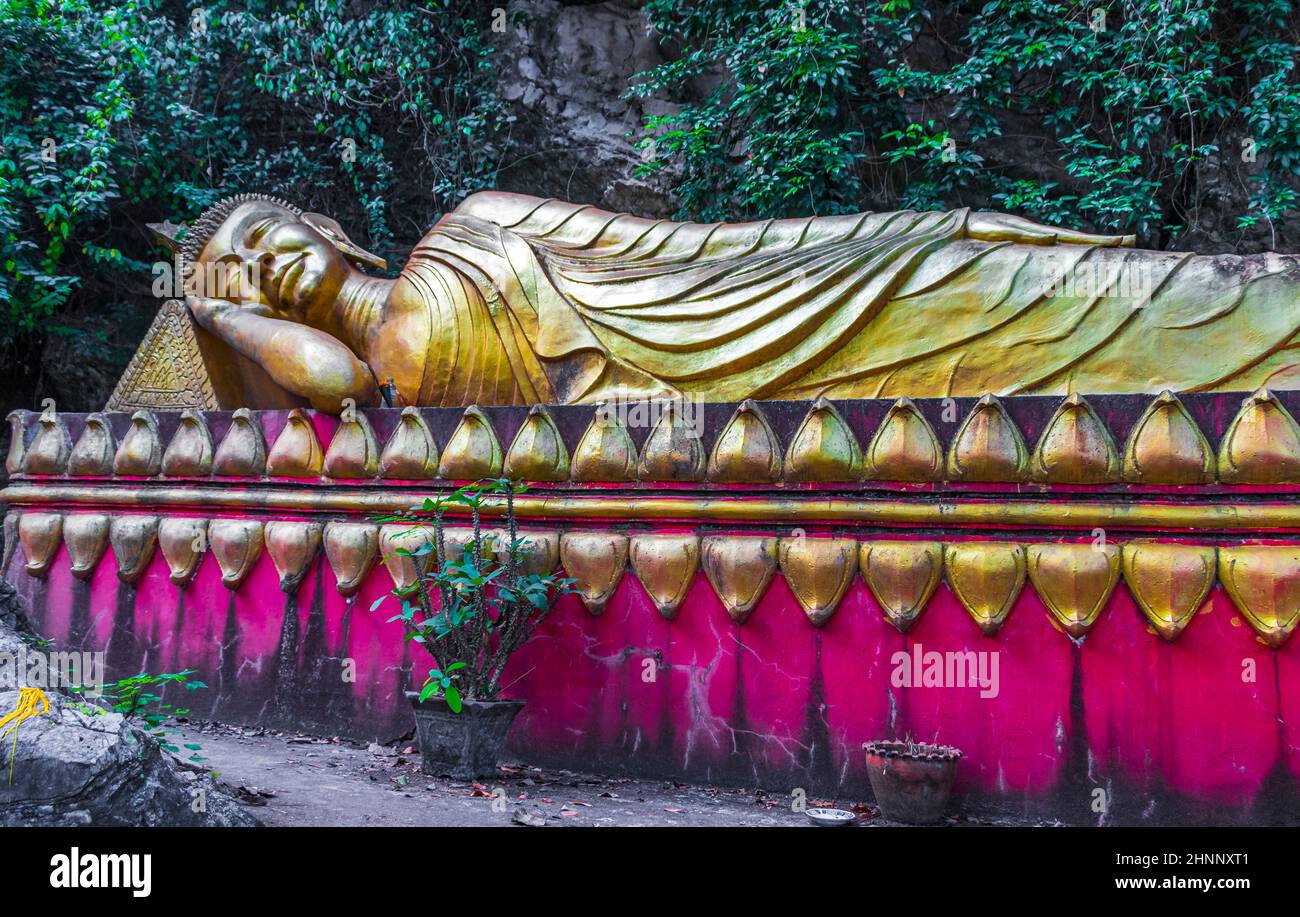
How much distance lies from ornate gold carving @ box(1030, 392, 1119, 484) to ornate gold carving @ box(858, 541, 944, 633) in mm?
368

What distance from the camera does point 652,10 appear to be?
7660 millimetres

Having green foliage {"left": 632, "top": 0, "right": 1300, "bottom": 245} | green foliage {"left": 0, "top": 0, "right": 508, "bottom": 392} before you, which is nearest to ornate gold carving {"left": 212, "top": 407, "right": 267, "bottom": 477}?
green foliage {"left": 0, "top": 0, "right": 508, "bottom": 392}

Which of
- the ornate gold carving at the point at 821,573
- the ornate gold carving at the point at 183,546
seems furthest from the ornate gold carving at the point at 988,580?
the ornate gold carving at the point at 183,546

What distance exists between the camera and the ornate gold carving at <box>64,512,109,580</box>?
4.57 m

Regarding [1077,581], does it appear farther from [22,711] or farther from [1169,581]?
[22,711]

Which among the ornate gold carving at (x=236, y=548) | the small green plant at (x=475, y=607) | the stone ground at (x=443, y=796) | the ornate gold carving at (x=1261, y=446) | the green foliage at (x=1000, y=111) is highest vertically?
the green foliage at (x=1000, y=111)

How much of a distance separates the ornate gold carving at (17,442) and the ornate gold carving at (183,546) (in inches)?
37.8

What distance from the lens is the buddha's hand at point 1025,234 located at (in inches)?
153

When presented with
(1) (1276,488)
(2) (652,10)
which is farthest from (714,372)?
(2) (652,10)

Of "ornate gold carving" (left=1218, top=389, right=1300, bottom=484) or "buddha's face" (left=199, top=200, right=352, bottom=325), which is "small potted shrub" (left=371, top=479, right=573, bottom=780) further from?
"ornate gold carving" (left=1218, top=389, right=1300, bottom=484)

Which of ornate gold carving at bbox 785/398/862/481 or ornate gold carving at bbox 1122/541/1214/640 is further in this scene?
ornate gold carving at bbox 785/398/862/481

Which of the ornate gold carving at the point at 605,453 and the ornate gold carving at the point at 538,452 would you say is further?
the ornate gold carving at the point at 538,452

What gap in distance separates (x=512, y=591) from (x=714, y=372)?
1.16 metres

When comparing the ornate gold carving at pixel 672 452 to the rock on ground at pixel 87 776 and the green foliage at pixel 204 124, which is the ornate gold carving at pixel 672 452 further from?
the green foliage at pixel 204 124
